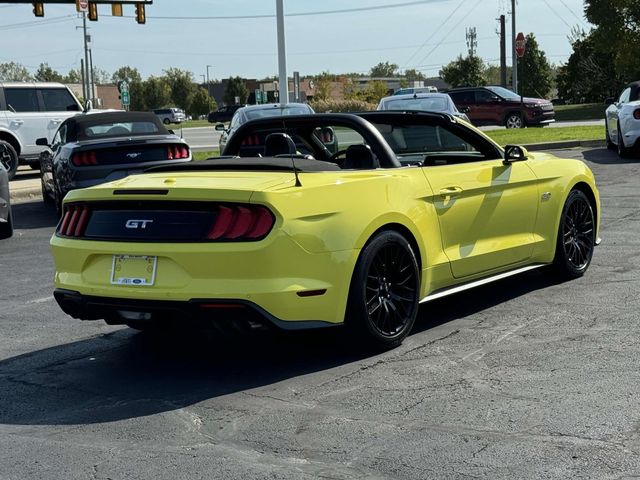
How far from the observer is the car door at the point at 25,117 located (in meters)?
21.4

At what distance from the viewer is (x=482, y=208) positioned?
6.80 m

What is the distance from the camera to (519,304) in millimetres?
7152

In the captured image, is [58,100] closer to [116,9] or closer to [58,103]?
[58,103]

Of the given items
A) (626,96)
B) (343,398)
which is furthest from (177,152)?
(626,96)

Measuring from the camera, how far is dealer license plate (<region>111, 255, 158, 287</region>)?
213 inches

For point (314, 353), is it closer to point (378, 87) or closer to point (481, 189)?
point (481, 189)

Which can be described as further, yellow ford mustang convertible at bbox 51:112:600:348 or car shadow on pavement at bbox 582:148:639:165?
car shadow on pavement at bbox 582:148:639:165

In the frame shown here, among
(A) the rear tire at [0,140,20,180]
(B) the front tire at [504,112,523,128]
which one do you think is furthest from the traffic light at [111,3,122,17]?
(A) the rear tire at [0,140,20,180]

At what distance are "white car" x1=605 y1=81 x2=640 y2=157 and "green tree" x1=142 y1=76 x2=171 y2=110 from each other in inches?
3650

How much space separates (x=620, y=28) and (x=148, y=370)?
159ft

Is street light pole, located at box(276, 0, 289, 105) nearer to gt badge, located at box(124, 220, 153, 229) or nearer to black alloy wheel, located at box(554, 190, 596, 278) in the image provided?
black alloy wheel, located at box(554, 190, 596, 278)

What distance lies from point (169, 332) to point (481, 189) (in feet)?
7.85

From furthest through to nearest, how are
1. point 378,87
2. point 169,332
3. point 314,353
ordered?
point 378,87 < point 169,332 < point 314,353

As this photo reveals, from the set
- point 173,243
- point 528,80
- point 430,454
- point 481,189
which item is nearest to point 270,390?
point 173,243
